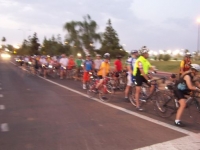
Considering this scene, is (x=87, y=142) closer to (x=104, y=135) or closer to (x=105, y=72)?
(x=104, y=135)

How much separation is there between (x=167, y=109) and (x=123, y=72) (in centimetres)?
682

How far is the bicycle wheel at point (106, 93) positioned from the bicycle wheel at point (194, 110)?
14.9 ft

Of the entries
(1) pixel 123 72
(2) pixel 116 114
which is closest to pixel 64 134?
(2) pixel 116 114

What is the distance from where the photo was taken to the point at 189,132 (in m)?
7.19

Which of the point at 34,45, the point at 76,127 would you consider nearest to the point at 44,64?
the point at 76,127

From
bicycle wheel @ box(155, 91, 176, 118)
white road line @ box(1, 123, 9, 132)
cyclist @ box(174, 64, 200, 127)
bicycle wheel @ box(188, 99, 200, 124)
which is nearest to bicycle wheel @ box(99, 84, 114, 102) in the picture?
bicycle wheel @ box(155, 91, 176, 118)

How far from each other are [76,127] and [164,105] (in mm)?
2648

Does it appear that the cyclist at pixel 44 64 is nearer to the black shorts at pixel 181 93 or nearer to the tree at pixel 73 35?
the black shorts at pixel 181 93

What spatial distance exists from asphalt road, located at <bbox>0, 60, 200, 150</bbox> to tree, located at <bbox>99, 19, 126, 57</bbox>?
50.5m

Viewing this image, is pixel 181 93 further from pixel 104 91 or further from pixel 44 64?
pixel 44 64

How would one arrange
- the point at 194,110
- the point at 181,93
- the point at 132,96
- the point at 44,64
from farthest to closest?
the point at 44,64, the point at 132,96, the point at 194,110, the point at 181,93

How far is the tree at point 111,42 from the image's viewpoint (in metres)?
61.4

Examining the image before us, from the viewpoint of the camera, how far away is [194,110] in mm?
7898

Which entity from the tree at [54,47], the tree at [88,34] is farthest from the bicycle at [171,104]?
the tree at [54,47]
